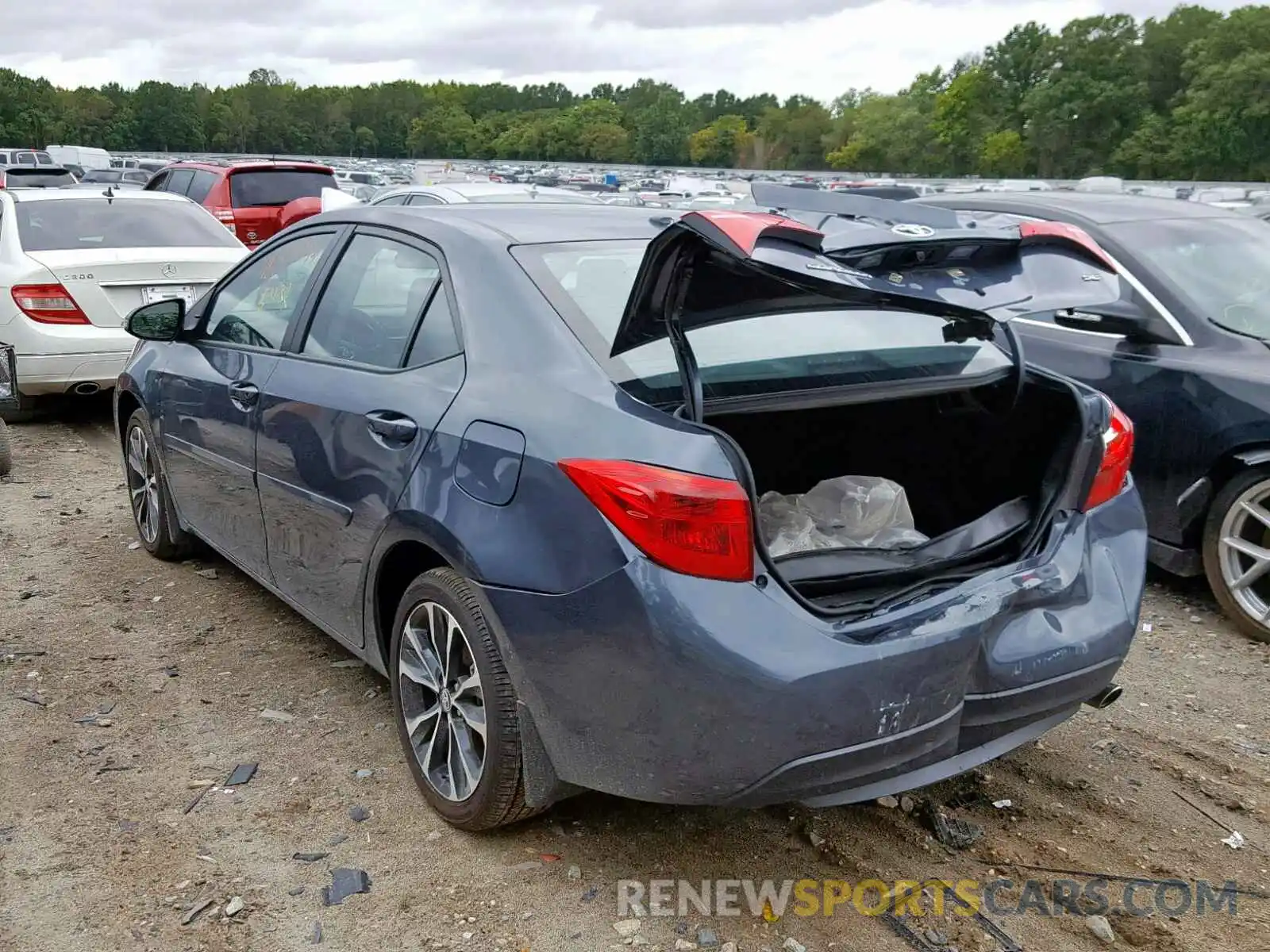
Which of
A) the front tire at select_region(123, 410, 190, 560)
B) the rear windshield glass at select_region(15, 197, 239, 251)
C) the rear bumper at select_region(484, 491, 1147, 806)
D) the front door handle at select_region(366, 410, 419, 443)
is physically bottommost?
the front tire at select_region(123, 410, 190, 560)

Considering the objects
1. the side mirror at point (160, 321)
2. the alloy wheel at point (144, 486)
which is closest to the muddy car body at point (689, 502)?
the side mirror at point (160, 321)

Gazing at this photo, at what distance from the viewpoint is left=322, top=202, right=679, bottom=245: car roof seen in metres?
3.38

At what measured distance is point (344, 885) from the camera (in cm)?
297

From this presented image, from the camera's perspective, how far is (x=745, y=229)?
99.7 inches

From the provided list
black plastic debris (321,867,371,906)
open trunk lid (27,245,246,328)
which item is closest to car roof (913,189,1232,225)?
black plastic debris (321,867,371,906)

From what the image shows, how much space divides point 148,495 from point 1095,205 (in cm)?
486

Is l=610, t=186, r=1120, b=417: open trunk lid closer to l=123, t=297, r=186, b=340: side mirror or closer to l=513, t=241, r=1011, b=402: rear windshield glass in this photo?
l=513, t=241, r=1011, b=402: rear windshield glass

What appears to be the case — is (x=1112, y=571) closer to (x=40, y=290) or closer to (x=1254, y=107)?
(x=40, y=290)

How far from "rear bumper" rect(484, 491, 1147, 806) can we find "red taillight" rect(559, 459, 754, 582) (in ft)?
0.13

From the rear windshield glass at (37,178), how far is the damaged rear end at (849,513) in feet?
54.7

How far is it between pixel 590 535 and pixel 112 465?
18.8 feet

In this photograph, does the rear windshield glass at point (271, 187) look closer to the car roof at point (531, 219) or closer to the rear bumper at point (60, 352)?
the rear bumper at point (60, 352)

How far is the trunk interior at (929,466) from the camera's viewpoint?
2986mm

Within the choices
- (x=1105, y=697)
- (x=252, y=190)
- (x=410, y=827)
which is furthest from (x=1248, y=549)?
(x=252, y=190)
